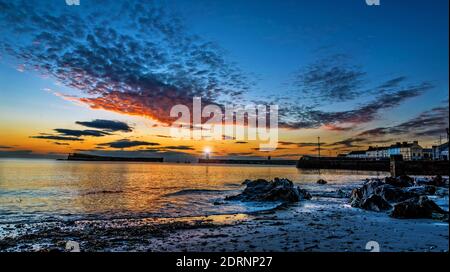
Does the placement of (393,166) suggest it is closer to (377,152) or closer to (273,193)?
(273,193)

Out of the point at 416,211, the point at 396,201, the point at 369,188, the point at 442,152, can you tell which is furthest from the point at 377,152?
the point at 416,211

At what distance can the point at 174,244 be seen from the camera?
10.1 meters

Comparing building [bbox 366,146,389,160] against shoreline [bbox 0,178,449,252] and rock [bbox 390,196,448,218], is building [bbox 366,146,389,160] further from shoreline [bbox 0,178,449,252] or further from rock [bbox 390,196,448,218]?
shoreline [bbox 0,178,449,252]

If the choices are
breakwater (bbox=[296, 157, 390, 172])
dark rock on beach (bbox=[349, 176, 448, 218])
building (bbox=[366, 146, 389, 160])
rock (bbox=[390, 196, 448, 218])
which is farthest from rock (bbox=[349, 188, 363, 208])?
building (bbox=[366, 146, 389, 160])

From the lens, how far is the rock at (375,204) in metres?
17.3

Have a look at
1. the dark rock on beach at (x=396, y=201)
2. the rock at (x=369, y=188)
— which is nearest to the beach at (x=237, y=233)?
the dark rock on beach at (x=396, y=201)

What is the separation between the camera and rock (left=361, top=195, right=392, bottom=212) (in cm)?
1727

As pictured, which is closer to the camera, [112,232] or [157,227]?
[112,232]

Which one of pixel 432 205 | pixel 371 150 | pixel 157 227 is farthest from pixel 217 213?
pixel 371 150

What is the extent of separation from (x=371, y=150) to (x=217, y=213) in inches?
7527

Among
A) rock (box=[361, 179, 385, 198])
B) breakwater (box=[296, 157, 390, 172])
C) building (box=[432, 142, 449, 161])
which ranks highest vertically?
building (box=[432, 142, 449, 161])

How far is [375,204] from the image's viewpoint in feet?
57.8
